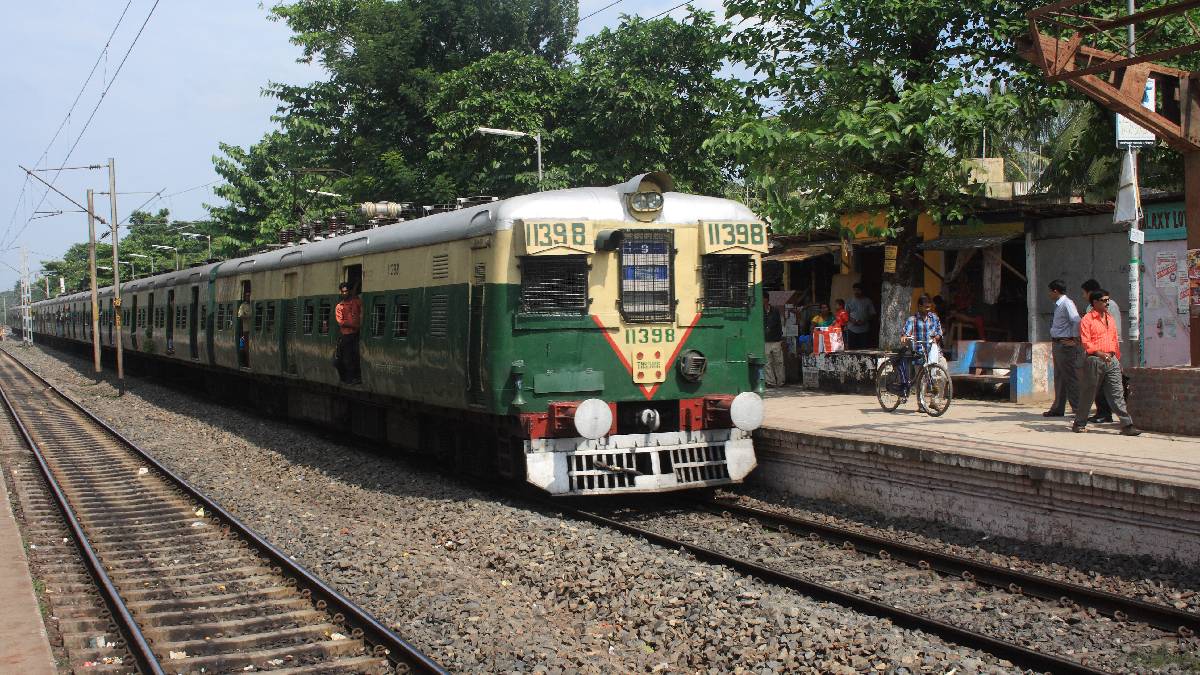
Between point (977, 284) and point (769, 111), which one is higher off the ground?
point (769, 111)

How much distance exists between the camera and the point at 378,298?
13211mm

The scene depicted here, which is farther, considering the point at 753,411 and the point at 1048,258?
the point at 1048,258

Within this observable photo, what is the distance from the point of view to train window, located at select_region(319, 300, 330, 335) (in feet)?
49.2

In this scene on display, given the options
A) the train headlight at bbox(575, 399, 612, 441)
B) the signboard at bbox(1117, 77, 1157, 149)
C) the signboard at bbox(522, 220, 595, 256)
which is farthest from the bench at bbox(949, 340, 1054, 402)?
Result: the signboard at bbox(522, 220, 595, 256)

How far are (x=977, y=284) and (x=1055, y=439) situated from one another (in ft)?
32.4

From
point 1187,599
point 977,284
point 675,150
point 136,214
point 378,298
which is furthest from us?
point 136,214

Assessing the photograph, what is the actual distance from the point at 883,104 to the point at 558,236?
6.44 meters

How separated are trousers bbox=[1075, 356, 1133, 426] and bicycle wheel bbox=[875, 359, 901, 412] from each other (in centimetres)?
305

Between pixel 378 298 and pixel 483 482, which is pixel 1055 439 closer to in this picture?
pixel 483 482

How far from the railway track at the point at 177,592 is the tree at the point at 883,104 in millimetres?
8995

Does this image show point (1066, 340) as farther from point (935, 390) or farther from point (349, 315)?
point (349, 315)

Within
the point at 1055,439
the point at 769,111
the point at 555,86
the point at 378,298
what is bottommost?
the point at 1055,439

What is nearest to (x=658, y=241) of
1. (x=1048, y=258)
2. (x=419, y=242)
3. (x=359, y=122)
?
(x=419, y=242)

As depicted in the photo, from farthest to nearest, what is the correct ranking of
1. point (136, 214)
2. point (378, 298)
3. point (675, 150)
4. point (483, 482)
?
1. point (136, 214)
2. point (675, 150)
3. point (378, 298)
4. point (483, 482)
